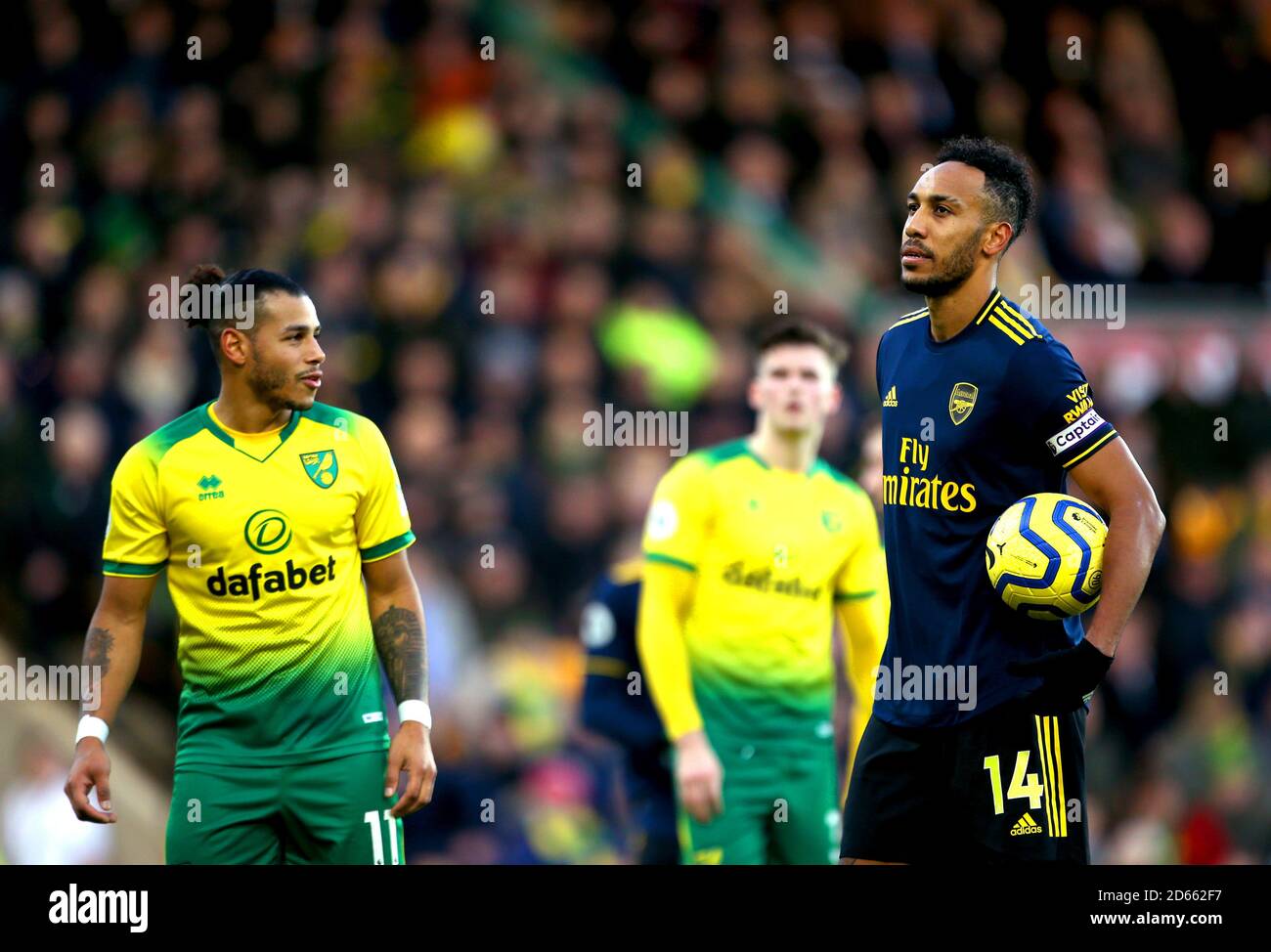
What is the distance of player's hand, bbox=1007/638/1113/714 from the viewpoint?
4.75m

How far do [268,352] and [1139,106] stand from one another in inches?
373

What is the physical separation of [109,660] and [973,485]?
8.50ft

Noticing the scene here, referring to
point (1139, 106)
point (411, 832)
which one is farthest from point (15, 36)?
point (1139, 106)

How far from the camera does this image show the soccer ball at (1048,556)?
481 cm

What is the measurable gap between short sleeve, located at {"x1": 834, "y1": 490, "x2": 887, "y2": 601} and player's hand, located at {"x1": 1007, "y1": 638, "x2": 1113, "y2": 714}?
2.29 meters

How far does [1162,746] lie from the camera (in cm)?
1051

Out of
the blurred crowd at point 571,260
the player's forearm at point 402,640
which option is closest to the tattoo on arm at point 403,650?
the player's forearm at point 402,640

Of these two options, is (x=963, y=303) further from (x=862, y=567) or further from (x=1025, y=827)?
(x=862, y=567)

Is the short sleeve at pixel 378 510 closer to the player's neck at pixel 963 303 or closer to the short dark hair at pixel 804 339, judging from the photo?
the player's neck at pixel 963 303

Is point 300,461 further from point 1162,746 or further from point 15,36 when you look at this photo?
point 15,36

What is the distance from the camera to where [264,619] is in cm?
543
